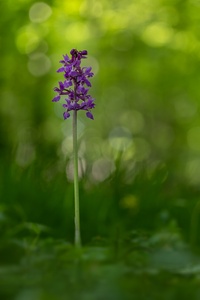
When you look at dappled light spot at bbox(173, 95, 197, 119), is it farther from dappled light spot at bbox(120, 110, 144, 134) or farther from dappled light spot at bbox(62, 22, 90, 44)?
dappled light spot at bbox(62, 22, 90, 44)

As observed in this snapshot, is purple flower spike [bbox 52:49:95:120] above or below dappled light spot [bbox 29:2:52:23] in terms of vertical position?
below

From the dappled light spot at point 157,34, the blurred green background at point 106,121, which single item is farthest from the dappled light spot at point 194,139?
the dappled light spot at point 157,34

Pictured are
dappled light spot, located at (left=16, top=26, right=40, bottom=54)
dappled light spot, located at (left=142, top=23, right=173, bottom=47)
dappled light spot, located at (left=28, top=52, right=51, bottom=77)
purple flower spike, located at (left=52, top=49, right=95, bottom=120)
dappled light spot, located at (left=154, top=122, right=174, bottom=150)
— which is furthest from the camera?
dappled light spot, located at (left=154, top=122, right=174, bottom=150)

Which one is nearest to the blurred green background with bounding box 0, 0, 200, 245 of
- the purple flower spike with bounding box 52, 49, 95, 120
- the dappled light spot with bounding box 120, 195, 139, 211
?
the dappled light spot with bounding box 120, 195, 139, 211

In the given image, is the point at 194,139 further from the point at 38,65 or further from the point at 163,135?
the point at 38,65

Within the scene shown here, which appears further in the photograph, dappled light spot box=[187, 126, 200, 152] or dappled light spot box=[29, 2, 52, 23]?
dappled light spot box=[187, 126, 200, 152]

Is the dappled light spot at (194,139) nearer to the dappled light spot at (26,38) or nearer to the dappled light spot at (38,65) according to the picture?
the dappled light spot at (38,65)
